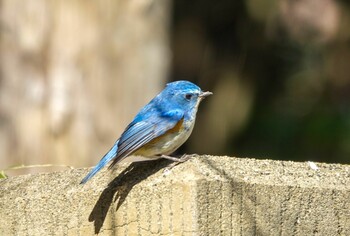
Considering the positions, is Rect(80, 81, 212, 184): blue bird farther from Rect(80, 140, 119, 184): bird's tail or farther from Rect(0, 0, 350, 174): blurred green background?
Rect(0, 0, 350, 174): blurred green background

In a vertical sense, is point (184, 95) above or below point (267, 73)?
above

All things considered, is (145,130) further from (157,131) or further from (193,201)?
(193,201)

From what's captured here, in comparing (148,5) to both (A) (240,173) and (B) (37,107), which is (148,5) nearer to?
(B) (37,107)

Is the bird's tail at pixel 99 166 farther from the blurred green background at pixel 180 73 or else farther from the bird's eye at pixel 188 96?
the blurred green background at pixel 180 73

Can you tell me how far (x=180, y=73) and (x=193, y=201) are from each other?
34.5 feet

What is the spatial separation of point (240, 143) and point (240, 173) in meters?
10.3

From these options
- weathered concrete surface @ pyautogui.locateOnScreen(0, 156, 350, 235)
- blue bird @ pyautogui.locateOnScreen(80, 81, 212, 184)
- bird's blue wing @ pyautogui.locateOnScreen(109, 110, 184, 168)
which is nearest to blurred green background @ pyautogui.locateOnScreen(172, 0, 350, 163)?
blue bird @ pyautogui.locateOnScreen(80, 81, 212, 184)

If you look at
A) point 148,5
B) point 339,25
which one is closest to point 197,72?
point 339,25

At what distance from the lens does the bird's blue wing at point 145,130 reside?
3805 mm

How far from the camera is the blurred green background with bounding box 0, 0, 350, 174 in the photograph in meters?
8.20

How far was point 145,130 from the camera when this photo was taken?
12.7 feet

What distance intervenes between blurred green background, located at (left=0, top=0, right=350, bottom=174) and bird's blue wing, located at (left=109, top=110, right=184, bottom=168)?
159 inches

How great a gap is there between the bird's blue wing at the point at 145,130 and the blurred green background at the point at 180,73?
13.3 feet

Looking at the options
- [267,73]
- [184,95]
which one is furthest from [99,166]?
[267,73]
